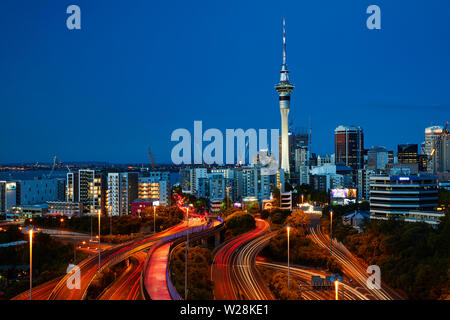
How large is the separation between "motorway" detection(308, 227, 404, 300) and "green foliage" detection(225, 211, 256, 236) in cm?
403

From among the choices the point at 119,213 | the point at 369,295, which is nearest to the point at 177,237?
the point at 369,295

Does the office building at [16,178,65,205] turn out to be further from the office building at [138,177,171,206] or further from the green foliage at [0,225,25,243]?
the green foliage at [0,225,25,243]

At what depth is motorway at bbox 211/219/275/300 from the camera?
43.5 feet

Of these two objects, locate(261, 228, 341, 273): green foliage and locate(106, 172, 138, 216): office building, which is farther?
locate(106, 172, 138, 216): office building

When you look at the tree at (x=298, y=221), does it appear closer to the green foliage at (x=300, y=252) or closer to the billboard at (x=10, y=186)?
the green foliage at (x=300, y=252)

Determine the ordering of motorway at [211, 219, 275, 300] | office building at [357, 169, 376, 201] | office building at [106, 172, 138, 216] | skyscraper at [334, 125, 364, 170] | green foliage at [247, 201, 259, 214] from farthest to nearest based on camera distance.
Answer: skyscraper at [334, 125, 364, 170] → office building at [357, 169, 376, 201] → office building at [106, 172, 138, 216] → green foliage at [247, 201, 259, 214] → motorway at [211, 219, 275, 300]

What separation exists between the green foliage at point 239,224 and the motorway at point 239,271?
7.72ft

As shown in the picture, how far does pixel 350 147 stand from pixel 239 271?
108794 millimetres

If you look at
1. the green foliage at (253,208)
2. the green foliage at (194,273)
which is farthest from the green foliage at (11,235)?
the green foliage at (253,208)

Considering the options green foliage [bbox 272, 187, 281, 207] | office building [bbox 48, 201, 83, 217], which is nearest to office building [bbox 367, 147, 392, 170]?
green foliage [bbox 272, 187, 281, 207]

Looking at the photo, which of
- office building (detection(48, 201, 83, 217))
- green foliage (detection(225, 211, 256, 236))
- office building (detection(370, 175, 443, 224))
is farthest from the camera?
office building (detection(48, 201, 83, 217))

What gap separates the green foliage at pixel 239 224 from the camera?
27109 mm

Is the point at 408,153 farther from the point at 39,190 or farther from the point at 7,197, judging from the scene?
the point at 7,197
